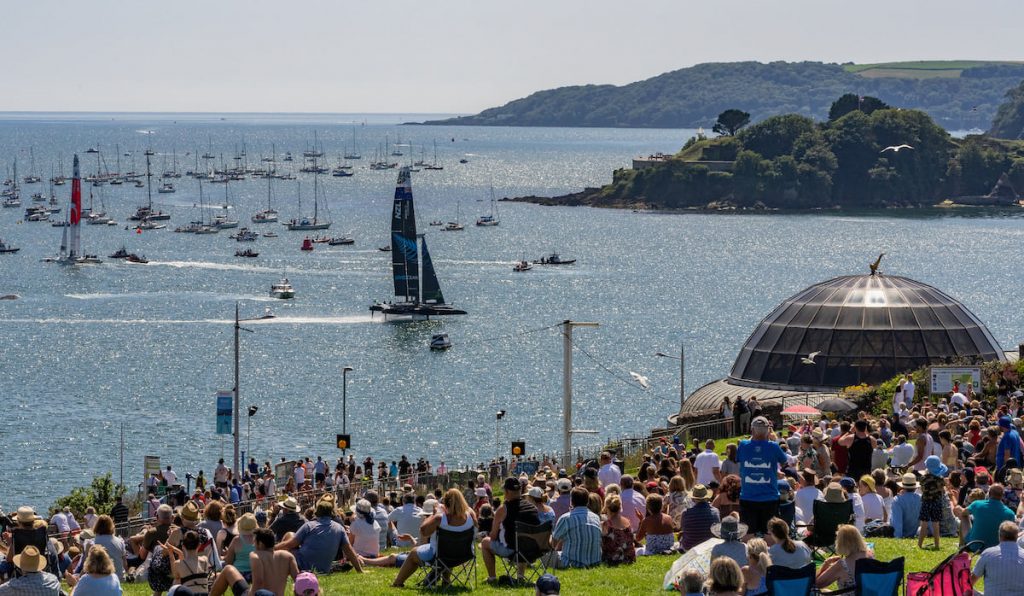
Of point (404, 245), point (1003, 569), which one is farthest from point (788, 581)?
point (404, 245)

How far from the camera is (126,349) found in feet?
333

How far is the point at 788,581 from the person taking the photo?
13109 millimetres

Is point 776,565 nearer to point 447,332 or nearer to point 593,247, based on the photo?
point 447,332

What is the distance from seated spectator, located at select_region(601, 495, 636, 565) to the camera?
656 inches

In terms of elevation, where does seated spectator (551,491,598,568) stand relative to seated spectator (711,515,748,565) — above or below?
below

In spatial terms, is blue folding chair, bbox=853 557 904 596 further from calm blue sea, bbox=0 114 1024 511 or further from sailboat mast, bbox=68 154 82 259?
sailboat mast, bbox=68 154 82 259

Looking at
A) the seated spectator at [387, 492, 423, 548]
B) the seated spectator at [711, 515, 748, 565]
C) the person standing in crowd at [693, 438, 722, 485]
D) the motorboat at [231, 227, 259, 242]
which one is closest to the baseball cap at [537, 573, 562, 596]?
the seated spectator at [711, 515, 748, 565]

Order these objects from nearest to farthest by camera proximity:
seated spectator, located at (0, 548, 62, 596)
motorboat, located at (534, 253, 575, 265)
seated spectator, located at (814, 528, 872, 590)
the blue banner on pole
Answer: seated spectator, located at (814, 528, 872, 590), seated spectator, located at (0, 548, 62, 596), the blue banner on pole, motorboat, located at (534, 253, 575, 265)

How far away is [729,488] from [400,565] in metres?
3.61

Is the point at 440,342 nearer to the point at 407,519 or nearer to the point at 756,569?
the point at 407,519

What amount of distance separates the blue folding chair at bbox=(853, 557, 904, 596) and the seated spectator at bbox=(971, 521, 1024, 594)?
86 cm

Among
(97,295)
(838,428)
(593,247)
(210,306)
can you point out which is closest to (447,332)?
(210,306)

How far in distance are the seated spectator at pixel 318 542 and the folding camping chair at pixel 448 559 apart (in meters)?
0.99

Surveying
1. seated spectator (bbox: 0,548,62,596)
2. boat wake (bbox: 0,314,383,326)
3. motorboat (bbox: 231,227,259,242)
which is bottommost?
boat wake (bbox: 0,314,383,326)
